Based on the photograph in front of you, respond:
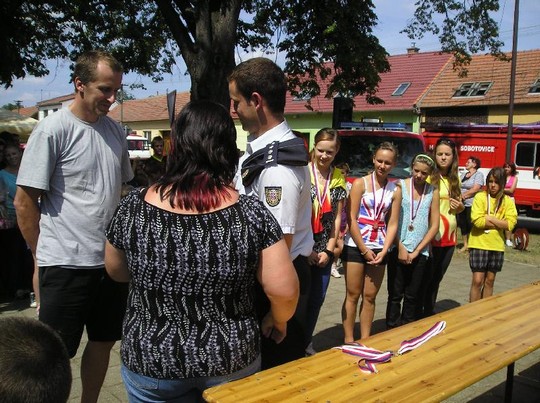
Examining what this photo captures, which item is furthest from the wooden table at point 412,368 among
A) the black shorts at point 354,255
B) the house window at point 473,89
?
the house window at point 473,89

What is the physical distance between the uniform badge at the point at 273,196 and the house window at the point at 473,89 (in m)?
25.9

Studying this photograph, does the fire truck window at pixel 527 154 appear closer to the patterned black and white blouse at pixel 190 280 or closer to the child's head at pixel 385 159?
the child's head at pixel 385 159

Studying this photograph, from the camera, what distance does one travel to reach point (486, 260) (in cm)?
544

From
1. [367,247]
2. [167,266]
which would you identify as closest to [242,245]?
[167,266]

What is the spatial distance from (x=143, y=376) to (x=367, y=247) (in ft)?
9.31

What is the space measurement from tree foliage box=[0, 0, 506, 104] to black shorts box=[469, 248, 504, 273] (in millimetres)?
5822

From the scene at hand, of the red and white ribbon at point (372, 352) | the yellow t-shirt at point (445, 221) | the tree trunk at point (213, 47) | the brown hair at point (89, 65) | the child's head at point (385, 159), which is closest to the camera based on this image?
the red and white ribbon at point (372, 352)

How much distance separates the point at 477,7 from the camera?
12820 millimetres

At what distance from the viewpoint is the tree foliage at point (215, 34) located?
32.3 ft

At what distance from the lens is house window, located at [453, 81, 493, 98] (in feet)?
84.4

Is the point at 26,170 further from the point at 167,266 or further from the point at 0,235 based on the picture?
the point at 0,235

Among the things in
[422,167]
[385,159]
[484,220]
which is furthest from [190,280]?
[484,220]

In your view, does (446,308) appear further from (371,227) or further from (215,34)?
(215,34)

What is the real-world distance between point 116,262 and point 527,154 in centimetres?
1653
